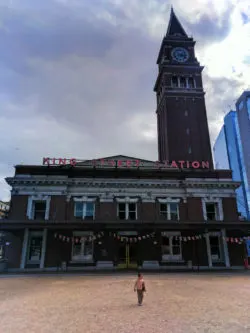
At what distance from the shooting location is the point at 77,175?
30.1 metres

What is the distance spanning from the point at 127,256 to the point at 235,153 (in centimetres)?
7763

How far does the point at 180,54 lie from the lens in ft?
165

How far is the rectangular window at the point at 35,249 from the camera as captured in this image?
26.2 m

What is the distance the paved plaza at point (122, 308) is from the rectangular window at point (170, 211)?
Answer: 36.7 feet

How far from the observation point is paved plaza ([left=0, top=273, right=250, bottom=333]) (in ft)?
29.1

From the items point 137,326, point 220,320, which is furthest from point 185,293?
point 137,326

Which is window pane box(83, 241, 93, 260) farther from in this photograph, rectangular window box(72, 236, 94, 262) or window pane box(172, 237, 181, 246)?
window pane box(172, 237, 181, 246)

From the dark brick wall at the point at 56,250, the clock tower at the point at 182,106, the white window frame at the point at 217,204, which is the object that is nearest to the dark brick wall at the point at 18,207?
the dark brick wall at the point at 56,250

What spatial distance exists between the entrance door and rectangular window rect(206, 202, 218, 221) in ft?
30.8

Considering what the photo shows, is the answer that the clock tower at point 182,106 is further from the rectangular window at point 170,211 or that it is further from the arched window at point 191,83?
the rectangular window at point 170,211

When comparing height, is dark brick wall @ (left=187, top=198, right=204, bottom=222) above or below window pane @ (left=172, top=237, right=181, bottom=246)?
above

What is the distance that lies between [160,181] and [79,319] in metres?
20.8

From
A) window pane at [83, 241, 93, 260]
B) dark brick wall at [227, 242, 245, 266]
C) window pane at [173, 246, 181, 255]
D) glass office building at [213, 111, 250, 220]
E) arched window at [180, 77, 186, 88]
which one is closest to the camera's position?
window pane at [83, 241, 93, 260]

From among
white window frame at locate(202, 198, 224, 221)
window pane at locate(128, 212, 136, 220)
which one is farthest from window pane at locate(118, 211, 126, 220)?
white window frame at locate(202, 198, 224, 221)
